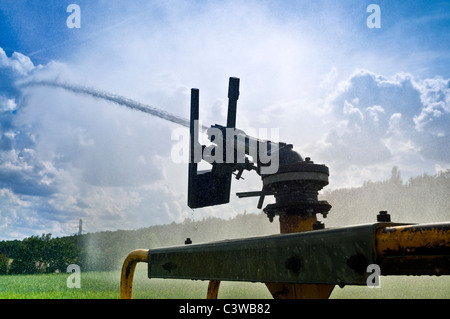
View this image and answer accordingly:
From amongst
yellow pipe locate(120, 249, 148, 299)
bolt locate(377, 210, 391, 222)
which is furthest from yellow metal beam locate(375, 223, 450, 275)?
yellow pipe locate(120, 249, 148, 299)

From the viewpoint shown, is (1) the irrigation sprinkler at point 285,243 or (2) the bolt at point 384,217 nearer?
(1) the irrigation sprinkler at point 285,243

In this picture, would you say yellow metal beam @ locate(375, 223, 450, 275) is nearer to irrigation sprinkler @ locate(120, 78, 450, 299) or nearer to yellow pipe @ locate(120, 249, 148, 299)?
irrigation sprinkler @ locate(120, 78, 450, 299)

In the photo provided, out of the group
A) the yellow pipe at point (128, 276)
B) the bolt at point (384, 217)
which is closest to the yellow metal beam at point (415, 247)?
the bolt at point (384, 217)

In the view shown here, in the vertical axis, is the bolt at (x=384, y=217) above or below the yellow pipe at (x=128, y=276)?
above

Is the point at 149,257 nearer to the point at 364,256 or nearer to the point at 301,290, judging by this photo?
the point at 301,290

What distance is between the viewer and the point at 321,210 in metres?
3.60

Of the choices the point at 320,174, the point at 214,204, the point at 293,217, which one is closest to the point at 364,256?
the point at 293,217

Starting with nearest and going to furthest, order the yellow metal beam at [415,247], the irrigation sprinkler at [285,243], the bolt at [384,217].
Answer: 1. the yellow metal beam at [415,247]
2. the irrigation sprinkler at [285,243]
3. the bolt at [384,217]

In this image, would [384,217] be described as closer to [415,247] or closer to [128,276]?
[415,247]

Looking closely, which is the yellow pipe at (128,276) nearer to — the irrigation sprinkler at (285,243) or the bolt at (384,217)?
the irrigation sprinkler at (285,243)

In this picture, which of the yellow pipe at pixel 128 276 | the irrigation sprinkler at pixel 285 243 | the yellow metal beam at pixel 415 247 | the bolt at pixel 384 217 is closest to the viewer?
the yellow metal beam at pixel 415 247

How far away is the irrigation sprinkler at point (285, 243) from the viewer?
3.98 ft

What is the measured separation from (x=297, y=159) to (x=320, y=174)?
1.10ft

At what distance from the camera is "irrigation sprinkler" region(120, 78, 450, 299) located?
1212mm
